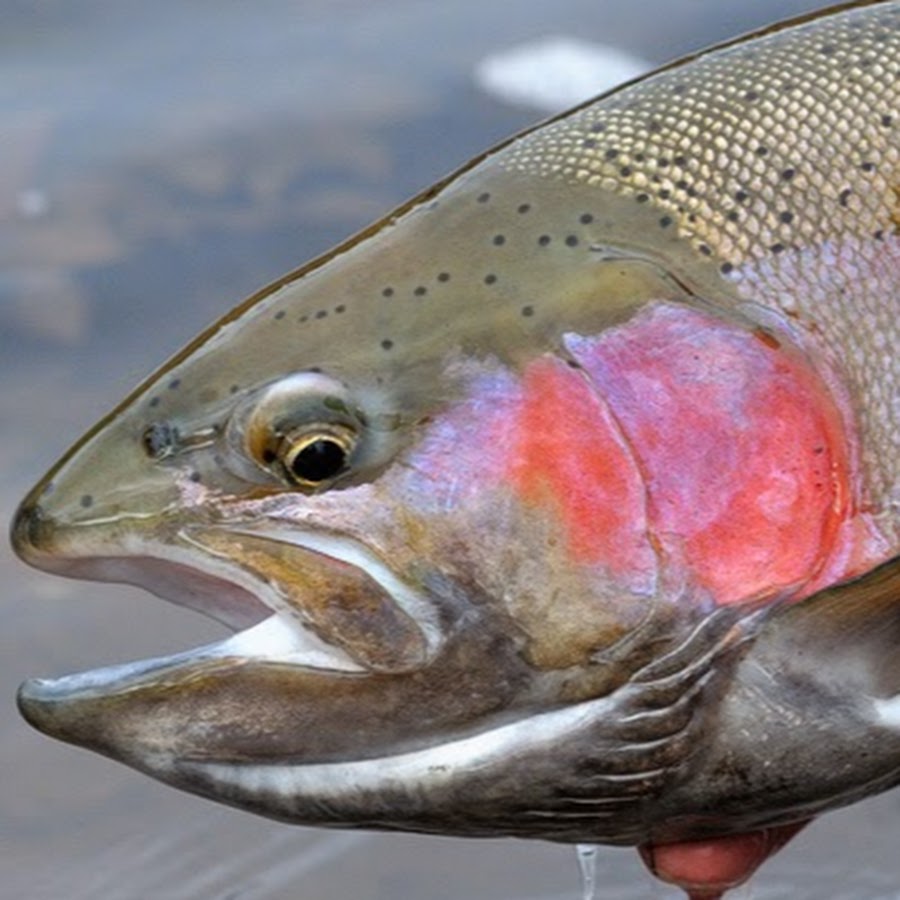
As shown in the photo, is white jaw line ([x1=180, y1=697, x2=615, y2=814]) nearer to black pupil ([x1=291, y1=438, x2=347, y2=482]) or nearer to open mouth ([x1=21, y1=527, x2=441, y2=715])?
open mouth ([x1=21, y1=527, x2=441, y2=715])

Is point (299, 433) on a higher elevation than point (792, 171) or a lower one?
lower

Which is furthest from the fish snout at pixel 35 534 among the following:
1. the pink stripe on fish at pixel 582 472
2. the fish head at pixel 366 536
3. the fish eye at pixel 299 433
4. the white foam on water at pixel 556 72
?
the white foam on water at pixel 556 72

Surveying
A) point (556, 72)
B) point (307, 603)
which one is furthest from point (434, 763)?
point (556, 72)

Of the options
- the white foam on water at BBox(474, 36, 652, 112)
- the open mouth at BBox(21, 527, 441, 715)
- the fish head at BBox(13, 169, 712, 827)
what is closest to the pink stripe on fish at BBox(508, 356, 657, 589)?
the fish head at BBox(13, 169, 712, 827)

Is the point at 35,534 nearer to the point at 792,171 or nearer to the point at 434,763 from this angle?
the point at 434,763

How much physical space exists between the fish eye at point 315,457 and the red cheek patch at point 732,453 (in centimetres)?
16

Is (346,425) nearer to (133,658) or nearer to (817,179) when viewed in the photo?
(817,179)

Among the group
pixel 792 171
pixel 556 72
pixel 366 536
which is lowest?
pixel 366 536

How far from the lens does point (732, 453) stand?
145cm

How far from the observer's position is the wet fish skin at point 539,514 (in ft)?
4.67

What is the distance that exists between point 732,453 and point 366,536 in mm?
231

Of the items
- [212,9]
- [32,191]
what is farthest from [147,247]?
[212,9]

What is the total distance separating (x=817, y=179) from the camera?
4.91ft

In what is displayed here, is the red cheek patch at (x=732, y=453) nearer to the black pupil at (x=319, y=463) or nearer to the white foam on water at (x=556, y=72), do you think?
the black pupil at (x=319, y=463)
